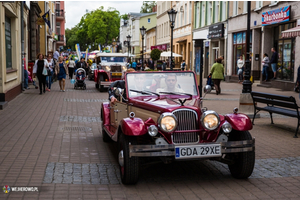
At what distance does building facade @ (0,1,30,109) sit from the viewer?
14.5 meters

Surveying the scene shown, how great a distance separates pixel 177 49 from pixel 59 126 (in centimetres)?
4503

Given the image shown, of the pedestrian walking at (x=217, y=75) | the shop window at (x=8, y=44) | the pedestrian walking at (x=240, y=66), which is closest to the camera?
the shop window at (x=8, y=44)

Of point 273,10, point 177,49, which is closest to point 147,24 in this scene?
point 177,49

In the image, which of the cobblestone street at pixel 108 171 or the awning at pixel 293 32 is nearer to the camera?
the cobblestone street at pixel 108 171

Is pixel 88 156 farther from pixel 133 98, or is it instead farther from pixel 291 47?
pixel 291 47

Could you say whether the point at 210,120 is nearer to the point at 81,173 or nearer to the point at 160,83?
the point at 160,83

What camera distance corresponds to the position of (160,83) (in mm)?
6773

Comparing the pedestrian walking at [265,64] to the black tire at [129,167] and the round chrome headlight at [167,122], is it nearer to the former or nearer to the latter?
the round chrome headlight at [167,122]

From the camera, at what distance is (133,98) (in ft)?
21.5

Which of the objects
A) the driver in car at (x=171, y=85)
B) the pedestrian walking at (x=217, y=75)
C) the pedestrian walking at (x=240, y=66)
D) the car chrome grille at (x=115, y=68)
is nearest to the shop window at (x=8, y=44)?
the car chrome grille at (x=115, y=68)

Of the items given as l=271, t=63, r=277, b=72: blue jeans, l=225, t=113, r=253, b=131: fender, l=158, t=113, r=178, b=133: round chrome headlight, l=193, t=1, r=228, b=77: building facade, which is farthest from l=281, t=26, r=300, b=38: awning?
l=193, t=1, r=228, b=77: building facade

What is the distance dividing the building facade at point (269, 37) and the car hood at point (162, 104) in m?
17.5

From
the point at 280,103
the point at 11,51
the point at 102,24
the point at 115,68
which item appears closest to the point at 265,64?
the point at 115,68

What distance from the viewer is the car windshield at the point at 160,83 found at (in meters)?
6.71
